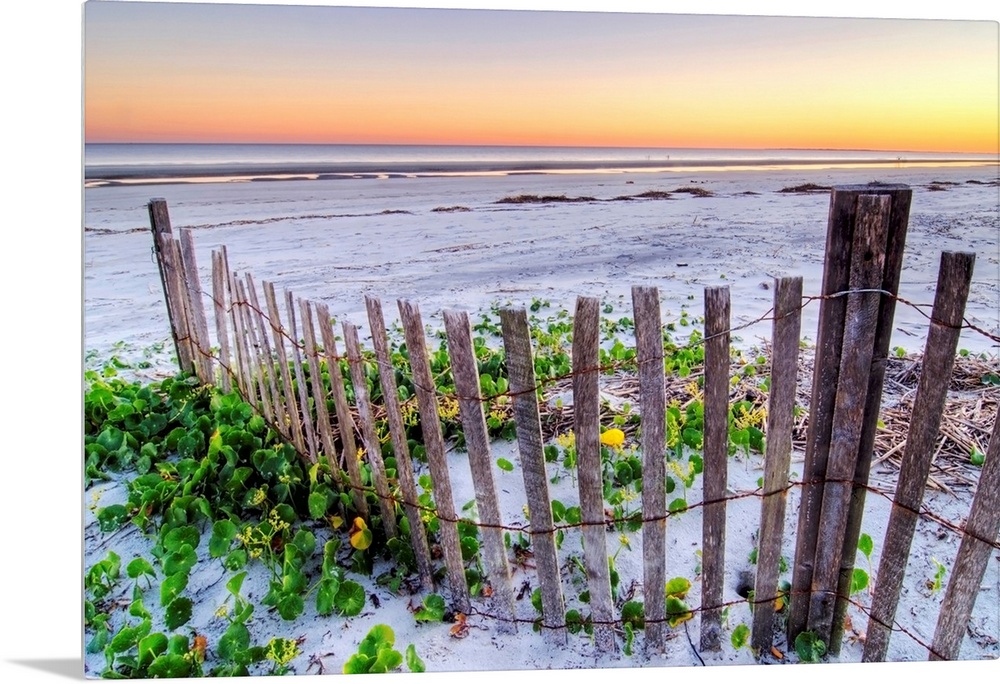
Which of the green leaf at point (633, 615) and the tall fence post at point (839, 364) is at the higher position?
the tall fence post at point (839, 364)

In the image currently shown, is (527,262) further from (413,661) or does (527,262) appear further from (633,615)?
(413,661)

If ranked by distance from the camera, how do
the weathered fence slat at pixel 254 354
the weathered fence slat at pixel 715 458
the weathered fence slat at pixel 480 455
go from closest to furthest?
the weathered fence slat at pixel 715 458, the weathered fence slat at pixel 480 455, the weathered fence slat at pixel 254 354

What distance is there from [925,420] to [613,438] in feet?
4.03

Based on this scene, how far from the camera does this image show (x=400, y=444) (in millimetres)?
2223

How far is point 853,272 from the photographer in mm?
1765

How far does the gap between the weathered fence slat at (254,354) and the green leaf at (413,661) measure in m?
1.16

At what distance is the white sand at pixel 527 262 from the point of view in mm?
2299

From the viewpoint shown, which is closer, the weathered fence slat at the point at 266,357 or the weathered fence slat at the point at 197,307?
the weathered fence slat at the point at 266,357

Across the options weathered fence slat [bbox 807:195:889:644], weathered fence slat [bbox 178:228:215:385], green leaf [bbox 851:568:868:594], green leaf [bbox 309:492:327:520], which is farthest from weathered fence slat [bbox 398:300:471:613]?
weathered fence slat [bbox 178:228:215:385]

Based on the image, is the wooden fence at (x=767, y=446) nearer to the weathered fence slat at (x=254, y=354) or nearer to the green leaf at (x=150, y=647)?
the weathered fence slat at (x=254, y=354)

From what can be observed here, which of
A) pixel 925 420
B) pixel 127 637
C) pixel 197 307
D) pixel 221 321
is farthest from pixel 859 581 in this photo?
pixel 197 307

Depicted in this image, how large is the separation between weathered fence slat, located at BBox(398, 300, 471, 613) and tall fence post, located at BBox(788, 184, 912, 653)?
1029mm

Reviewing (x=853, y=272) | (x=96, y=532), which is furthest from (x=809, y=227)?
(x=96, y=532)

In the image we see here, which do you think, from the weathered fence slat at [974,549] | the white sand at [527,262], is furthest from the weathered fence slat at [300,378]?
the weathered fence slat at [974,549]
